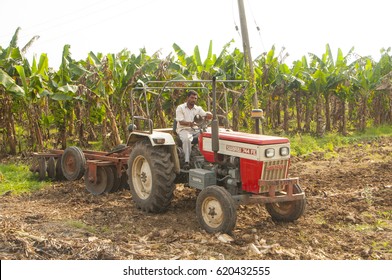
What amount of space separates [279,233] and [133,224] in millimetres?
2050

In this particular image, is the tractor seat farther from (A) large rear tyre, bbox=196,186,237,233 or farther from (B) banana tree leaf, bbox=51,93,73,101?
(B) banana tree leaf, bbox=51,93,73,101

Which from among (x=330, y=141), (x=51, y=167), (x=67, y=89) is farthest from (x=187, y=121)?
(x=330, y=141)

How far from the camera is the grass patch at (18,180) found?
9.26 meters

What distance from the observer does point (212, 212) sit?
604 cm

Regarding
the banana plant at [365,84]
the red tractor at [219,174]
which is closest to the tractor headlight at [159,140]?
the red tractor at [219,174]

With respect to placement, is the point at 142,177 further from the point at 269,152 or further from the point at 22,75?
the point at 22,75

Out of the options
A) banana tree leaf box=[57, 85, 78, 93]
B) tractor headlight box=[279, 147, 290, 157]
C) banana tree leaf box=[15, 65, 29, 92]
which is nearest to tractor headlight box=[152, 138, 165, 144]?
tractor headlight box=[279, 147, 290, 157]

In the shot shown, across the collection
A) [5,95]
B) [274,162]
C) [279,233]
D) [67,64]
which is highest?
[67,64]

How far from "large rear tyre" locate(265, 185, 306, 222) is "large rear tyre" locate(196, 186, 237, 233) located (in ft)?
3.57

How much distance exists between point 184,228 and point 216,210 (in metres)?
0.64

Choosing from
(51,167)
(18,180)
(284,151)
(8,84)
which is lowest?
(18,180)

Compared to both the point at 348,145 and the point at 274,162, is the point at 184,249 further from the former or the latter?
the point at 348,145

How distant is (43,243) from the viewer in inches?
210

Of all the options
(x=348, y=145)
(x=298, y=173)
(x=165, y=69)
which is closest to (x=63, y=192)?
(x=298, y=173)
